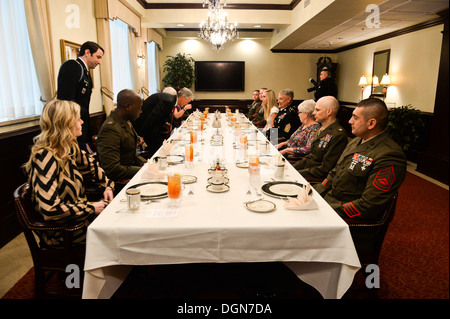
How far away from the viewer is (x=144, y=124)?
385cm

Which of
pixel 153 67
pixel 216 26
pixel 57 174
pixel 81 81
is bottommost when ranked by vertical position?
pixel 57 174

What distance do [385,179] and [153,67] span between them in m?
8.55

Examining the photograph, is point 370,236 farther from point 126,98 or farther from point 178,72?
point 178,72

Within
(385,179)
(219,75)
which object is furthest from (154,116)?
(219,75)

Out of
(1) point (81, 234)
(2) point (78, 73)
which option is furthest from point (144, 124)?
(1) point (81, 234)

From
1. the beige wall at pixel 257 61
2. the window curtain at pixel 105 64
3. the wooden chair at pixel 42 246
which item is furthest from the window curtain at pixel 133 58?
the wooden chair at pixel 42 246

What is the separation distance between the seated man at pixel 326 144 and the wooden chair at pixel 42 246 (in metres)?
1.77

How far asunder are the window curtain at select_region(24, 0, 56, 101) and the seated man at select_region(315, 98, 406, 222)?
304cm

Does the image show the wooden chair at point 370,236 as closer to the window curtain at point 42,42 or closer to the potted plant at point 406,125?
the window curtain at point 42,42

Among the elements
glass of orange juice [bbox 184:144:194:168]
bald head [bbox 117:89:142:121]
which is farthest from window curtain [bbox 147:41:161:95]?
glass of orange juice [bbox 184:144:194:168]

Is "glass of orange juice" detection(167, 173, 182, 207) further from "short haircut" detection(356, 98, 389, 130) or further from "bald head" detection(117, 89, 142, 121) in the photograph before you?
"bald head" detection(117, 89, 142, 121)

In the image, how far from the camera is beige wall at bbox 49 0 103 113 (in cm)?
382

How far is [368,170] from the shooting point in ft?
6.05

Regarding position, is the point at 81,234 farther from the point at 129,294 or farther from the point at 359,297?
the point at 359,297
